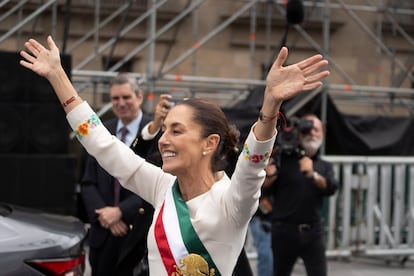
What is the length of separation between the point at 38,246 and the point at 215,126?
185 cm

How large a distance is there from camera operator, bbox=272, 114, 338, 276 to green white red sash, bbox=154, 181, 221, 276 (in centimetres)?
296

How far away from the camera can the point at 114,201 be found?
525cm

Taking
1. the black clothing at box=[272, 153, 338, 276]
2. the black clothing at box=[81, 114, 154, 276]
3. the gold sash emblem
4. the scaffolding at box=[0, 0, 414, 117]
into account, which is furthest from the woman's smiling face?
the scaffolding at box=[0, 0, 414, 117]

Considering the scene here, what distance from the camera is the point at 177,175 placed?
3.04 m

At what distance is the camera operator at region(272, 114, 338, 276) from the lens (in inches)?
231

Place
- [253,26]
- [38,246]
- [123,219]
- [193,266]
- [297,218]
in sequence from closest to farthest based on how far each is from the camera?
[193,266]
[38,246]
[123,219]
[297,218]
[253,26]

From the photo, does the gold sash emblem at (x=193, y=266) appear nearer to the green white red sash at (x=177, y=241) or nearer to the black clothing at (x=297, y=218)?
the green white red sash at (x=177, y=241)

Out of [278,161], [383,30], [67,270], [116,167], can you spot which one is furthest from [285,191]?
[383,30]

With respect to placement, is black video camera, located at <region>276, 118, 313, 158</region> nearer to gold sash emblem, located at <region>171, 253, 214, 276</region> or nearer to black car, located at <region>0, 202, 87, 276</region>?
black car, located at <region>0, 202, 87, 276</region>

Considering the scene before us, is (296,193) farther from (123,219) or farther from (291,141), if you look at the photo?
(123,219)

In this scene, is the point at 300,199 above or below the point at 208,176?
below

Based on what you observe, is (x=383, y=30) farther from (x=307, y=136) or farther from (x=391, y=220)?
(x=307, y=136)

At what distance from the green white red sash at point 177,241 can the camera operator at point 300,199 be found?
2.96m

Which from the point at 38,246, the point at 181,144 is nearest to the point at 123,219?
the point at 38,246
